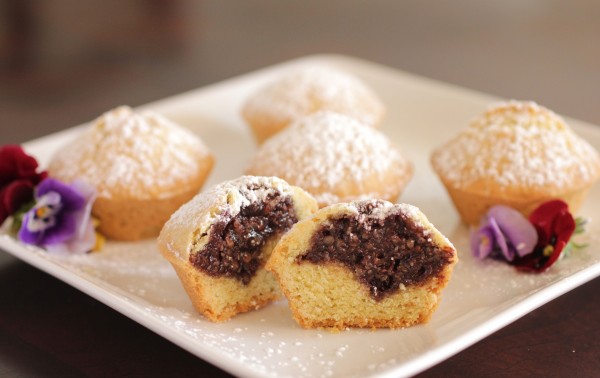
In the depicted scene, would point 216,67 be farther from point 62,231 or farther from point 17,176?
point 62,231

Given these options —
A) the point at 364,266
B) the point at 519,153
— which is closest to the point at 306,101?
the point at 519,153

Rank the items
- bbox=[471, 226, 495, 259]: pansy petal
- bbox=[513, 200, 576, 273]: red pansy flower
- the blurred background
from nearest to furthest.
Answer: bbox=[513, 200, 576, 273]: red pansy flower → bbox=[471, 226, 495, 259]: pansy petal → the blurred background

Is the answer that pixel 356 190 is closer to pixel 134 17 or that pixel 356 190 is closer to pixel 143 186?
pixel 143 186

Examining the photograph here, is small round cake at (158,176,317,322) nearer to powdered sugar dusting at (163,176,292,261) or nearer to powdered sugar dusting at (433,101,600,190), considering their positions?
powdered sugar dusting at (163,176,292,261)

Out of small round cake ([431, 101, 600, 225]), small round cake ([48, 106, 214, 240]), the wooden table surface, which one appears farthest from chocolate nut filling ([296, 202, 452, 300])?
small round cake ([48, 106, 214, 240])

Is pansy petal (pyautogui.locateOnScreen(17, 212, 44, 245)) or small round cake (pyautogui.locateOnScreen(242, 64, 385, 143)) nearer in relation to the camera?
pansy petal (pyautogui.locateOnScreen(17, 212, 44, 245))

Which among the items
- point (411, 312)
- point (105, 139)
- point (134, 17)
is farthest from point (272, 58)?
point (411, 312)
